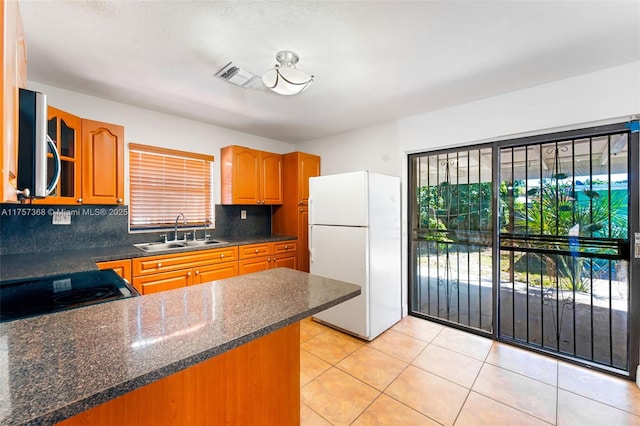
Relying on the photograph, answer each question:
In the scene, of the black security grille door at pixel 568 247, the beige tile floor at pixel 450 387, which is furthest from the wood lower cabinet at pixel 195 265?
the black security grille door at pixel 568 247

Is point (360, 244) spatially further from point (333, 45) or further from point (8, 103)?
point (8, 103)


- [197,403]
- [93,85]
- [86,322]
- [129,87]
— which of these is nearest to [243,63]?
[129,87]

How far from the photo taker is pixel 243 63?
201 cm

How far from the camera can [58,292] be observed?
1.51m

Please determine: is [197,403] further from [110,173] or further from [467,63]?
[467,63]

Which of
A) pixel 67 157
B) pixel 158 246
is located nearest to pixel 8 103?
pixel 67 157

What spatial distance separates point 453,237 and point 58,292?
3324 mm

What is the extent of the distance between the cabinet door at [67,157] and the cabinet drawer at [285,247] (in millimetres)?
1997

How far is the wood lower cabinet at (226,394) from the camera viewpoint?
0.82 metres

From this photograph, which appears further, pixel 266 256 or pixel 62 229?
pixel 266 256

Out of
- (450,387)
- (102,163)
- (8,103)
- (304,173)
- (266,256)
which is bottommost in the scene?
(450,387)

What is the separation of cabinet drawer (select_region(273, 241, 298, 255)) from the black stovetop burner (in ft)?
6.19

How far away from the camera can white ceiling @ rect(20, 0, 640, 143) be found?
1.50m

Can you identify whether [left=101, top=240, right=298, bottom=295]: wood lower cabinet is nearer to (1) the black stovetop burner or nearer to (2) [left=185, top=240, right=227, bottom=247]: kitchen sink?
(2) [left=185, top=240, right=227, bottom=247]: kitchen sink
